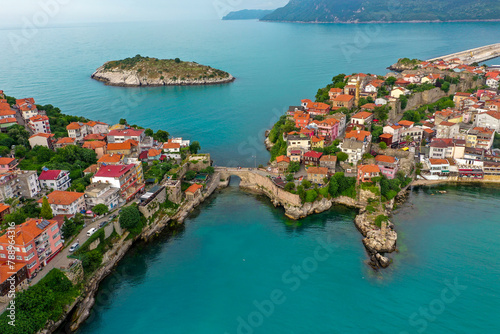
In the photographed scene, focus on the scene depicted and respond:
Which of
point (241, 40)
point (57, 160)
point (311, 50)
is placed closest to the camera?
point (57, 160)

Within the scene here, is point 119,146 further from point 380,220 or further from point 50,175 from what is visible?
point 380,220

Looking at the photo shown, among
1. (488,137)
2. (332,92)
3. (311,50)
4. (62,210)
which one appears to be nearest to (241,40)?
(311,50)

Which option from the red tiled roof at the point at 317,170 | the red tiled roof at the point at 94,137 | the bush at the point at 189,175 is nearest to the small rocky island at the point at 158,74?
the red tiled roof at the point at 94,137

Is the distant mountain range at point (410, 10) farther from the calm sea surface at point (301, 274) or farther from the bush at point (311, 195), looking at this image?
the bush at point (311, 195)

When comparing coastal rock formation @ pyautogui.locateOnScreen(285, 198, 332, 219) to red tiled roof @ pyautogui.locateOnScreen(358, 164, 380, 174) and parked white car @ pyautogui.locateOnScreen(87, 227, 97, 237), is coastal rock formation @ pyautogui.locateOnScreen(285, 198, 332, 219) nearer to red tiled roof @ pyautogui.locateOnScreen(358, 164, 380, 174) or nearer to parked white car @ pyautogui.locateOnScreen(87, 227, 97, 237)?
red tiled roof @ pyautogui.locateOnScreen(358, 164, 380, 174)

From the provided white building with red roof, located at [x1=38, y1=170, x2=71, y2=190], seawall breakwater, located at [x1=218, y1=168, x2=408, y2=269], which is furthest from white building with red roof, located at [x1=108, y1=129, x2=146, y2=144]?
white building with red roof, located at [x1=38, y1=170, x2=71, y2=190]

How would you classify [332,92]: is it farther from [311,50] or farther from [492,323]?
[311,50]
